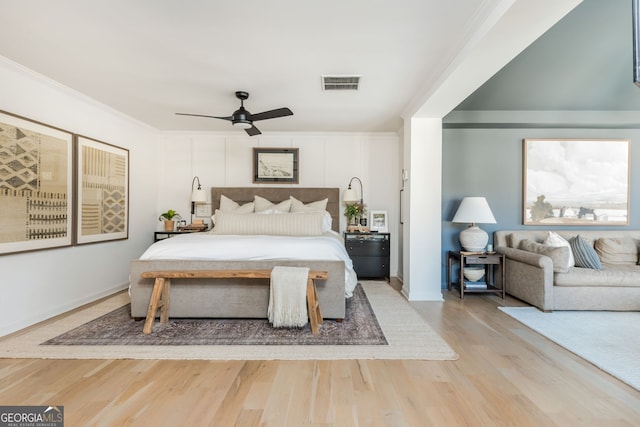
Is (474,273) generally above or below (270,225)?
below

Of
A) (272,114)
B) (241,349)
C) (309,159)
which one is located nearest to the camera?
(241,349)

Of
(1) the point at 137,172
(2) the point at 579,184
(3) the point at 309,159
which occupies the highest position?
(3) the point at 309,159

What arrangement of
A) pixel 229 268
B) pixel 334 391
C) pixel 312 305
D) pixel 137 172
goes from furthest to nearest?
1. pixel 137 172
2. pixel 229 268
3. pixel 312 305
4. pixel 334 391

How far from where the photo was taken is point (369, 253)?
489cm

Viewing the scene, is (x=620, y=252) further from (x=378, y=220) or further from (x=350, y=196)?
(x=350, y=196)

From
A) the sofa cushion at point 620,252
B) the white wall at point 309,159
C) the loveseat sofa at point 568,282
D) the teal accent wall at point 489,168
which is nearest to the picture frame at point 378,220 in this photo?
the white wall at point 309,159

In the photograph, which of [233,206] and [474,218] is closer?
[474,218]

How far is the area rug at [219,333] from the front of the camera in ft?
8.64

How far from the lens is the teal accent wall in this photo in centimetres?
457

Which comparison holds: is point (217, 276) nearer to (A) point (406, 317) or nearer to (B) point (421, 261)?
(A) point (406, 317)

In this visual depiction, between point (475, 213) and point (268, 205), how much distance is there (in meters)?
3.00

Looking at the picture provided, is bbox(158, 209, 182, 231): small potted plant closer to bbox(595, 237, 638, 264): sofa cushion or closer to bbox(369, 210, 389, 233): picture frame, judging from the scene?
bbox(369, 210, 389, 233): picture frame

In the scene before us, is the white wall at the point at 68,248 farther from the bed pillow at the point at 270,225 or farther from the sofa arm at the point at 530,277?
the sofa arm at the point at 530,277

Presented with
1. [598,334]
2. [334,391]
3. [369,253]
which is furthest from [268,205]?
[598,334]
